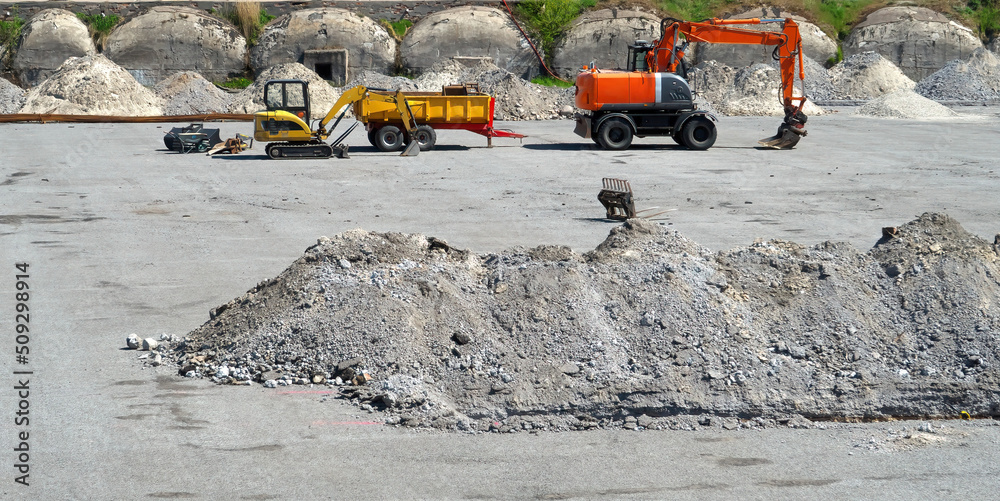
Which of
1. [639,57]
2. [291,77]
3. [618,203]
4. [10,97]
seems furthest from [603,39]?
[618,203]

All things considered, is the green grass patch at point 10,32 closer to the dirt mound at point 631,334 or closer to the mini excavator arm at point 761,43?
the mini excavator arm at point 761,43

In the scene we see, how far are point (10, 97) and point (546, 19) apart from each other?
921 inches

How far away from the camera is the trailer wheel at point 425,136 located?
23219 mm

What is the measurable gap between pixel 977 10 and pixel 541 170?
123ft

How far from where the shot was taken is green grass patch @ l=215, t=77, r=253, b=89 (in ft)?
140

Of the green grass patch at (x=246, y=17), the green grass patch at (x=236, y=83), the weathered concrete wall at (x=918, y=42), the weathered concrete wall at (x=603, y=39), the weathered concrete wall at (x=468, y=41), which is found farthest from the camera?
the weathered concrete wall at (x=918, y=42)

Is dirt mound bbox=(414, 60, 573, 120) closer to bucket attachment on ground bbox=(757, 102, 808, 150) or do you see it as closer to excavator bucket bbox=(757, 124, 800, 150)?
excavator bucket bbox=(757, 124, 800, 150)

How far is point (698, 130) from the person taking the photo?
927 inches

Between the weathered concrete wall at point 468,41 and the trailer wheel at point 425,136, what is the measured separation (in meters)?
20.6

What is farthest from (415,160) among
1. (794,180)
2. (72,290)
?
(72,290)

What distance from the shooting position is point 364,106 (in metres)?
22.9

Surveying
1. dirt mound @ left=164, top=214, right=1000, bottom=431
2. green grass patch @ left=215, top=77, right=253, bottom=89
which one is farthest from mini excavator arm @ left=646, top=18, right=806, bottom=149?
green grass patch @ left=215, top=77, right=253, bottom=89

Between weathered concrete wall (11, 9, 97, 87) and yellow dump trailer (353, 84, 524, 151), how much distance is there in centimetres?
2403

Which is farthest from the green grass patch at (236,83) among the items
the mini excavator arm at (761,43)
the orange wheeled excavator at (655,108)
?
the mini excavator arm at (761,43)
